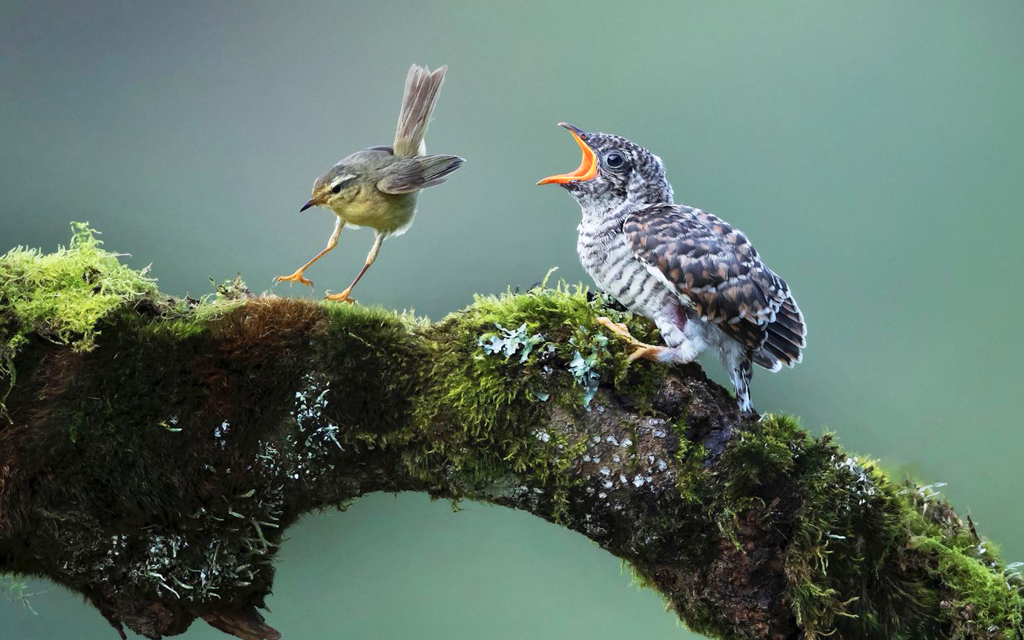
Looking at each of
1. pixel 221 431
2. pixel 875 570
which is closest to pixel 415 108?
pixel 221 431

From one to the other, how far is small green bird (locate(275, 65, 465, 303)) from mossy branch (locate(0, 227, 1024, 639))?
1.57 ft

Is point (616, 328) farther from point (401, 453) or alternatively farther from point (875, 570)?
point (875, 570)

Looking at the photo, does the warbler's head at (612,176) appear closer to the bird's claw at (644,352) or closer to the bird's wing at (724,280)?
the bird's wing at (724,280)

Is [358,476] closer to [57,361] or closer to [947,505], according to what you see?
[57,361]

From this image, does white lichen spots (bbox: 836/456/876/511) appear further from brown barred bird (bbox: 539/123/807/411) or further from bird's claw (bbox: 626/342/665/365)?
bird's claw (bbox: 626/342/665/365)

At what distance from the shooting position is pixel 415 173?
8.80ft

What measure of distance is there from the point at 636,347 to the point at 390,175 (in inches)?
36.9

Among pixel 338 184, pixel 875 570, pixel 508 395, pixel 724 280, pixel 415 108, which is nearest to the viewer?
pixel 508 395

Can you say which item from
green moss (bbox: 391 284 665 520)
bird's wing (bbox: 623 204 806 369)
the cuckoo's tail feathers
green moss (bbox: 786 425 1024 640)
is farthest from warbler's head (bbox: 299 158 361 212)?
green moss (bbox: 786 425 1024 640)

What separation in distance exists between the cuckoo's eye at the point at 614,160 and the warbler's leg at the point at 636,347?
23.6 inches

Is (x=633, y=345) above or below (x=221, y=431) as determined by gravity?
above

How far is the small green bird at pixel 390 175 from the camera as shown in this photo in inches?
105

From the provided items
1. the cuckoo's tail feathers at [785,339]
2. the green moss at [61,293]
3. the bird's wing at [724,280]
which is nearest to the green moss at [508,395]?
the bird's wing at [724,280]

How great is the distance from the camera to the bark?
7.02 feet
